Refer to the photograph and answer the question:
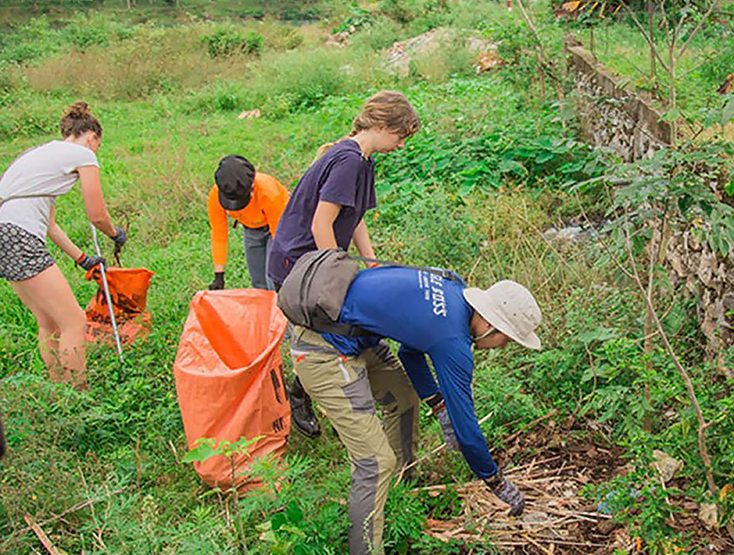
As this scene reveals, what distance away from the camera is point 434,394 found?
3.21m

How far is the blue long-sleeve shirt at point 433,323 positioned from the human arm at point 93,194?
2108 millimetres

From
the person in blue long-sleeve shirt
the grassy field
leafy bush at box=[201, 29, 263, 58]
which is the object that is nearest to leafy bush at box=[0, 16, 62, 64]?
leafy bush at box=[201, 29, 263, 58]

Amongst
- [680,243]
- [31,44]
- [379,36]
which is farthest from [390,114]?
[31,44]

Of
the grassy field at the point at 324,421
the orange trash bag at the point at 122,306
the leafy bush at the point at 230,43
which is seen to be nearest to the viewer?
the grassy field at the point at 324,421

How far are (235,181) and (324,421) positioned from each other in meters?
1.41

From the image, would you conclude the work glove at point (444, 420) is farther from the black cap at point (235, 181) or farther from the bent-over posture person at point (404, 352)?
the black cap at point (235, 181)

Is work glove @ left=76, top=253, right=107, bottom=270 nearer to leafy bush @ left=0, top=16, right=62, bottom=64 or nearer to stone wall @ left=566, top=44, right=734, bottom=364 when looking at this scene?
stone wall @ left=566, top=44, right=734, bottom=364

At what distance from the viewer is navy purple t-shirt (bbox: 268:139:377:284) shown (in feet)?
10.7

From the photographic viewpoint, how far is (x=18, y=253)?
4000 millimetres

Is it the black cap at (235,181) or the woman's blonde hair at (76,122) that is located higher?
the woman's blonde hair at (76,122)

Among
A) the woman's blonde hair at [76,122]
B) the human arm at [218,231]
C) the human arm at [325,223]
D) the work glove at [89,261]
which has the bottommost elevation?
the work glove at [89,261]

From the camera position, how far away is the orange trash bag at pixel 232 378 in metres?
3.36

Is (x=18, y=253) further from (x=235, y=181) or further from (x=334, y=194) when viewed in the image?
(x=334, y=194)

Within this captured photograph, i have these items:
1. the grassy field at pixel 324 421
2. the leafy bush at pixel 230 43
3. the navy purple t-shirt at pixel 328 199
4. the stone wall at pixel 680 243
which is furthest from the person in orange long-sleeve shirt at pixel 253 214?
the leafy bush at pixel 230 43
